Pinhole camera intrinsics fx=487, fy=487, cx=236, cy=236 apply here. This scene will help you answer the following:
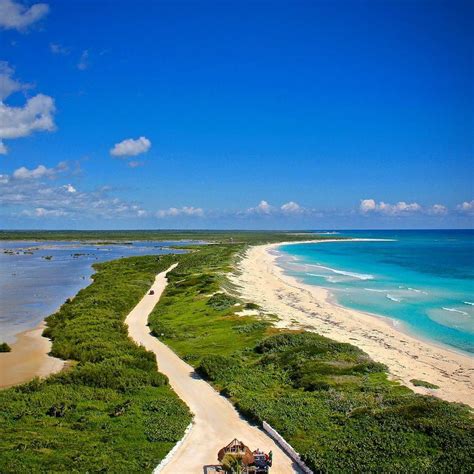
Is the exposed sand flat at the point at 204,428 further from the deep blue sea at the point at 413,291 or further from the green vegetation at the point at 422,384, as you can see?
the deep blue sea at the point at 413,291

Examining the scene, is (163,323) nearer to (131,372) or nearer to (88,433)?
(131,372)

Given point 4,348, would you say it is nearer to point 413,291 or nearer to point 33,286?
point 33,286

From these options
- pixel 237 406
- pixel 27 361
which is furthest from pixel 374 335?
pixel 27 361

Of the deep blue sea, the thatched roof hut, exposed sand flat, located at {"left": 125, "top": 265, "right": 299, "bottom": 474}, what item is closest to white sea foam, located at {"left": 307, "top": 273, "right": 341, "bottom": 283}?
the deep blue sea

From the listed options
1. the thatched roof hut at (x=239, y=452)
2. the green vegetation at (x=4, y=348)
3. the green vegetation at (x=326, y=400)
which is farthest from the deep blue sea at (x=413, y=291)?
the green vegetation at (x=4, y=348)

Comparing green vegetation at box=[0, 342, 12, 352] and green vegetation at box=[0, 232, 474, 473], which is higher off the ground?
green vegetation at box=[0, 232, 474, 473]

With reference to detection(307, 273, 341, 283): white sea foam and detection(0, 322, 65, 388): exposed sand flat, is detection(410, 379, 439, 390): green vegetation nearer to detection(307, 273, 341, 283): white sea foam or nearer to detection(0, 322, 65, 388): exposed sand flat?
detection(0, 322, 65, 388): exposed sand flat
